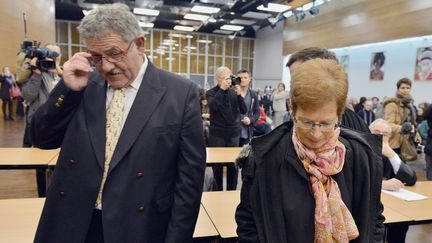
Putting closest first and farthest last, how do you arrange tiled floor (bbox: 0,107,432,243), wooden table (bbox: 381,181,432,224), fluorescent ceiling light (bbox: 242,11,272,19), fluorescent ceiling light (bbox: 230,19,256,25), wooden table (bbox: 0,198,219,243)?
wooden table (bbox: 0,198,219,243)
wooden table (bbox: 381,181,432,224)
tiled floor (bbox: 0,107,432,243)
fluorescent ceiling light (bbox: 242,11,272,19)
fluorescent ceiling light (bbox: 230,19,256,25)

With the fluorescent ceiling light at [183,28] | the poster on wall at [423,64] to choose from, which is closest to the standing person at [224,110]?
the poster on wall at [423,64]

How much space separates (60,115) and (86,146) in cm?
14

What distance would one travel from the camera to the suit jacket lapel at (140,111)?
1.11 meters

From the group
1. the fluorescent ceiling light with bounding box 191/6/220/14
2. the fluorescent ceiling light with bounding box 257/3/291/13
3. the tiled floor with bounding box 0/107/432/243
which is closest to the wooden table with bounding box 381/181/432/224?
the tiled floor with bounding box 0/107/432/243

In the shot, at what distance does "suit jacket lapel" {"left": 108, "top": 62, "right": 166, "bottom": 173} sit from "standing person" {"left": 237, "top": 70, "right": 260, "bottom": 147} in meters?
2.85

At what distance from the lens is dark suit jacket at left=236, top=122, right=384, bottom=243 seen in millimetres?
1015

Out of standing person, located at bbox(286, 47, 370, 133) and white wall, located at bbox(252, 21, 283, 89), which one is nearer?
standing person, located at bbox(286, 47, 370, 133)

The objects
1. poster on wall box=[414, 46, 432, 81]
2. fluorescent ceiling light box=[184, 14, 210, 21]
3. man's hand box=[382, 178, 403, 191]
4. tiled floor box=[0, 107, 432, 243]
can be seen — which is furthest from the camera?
fluorescent ceiling light box=[184, 14, 210, 21]

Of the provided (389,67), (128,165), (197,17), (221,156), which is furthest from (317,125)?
(197,17)

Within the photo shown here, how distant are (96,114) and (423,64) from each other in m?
8.10

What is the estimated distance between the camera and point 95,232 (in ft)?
3.94

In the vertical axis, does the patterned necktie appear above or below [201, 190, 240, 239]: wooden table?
above

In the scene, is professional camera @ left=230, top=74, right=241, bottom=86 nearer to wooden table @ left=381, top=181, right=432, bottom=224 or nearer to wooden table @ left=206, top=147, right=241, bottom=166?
wooden table @ left=206, top=147, right=241, bottom=166

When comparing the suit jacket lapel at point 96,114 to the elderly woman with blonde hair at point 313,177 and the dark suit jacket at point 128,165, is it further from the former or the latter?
the elderly woman with blonde hair at point 313,177
